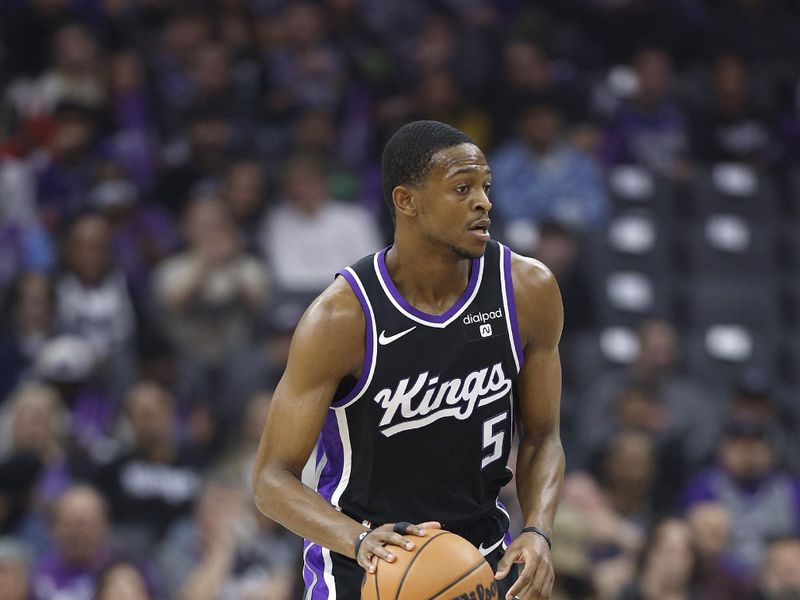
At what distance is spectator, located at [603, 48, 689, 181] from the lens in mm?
11469

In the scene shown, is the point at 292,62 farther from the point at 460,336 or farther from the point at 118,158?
the point at 460,336

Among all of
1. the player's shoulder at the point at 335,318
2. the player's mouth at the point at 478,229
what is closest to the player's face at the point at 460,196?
the player's mouth at the point at 478,229

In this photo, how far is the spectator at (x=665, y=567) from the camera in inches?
306

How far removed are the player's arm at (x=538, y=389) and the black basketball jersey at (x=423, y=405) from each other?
0.19 feet

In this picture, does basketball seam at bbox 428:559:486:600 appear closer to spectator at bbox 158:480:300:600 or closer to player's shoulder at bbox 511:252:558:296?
player's shoulder at bbox 511:252:558:296

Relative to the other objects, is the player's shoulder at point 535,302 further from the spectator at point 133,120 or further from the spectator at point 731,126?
the spectator at point 731,126

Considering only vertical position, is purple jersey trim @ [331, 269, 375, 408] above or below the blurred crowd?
above

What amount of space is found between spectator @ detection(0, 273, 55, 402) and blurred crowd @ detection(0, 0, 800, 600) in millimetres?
21

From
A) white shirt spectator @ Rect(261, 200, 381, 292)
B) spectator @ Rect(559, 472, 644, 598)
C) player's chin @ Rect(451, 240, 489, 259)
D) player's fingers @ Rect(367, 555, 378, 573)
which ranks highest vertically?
player's chin @ Rect(451, 240, 489, 259)

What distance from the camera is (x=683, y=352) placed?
1027cm

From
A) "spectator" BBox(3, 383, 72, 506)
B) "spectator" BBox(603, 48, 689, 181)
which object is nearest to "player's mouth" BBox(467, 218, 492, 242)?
"spectator" BBox(3, 383, 72, 506)

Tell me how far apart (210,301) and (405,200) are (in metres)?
5.21

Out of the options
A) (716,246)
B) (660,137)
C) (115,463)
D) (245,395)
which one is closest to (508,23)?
(660,137)

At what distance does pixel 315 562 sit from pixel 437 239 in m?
1.11
